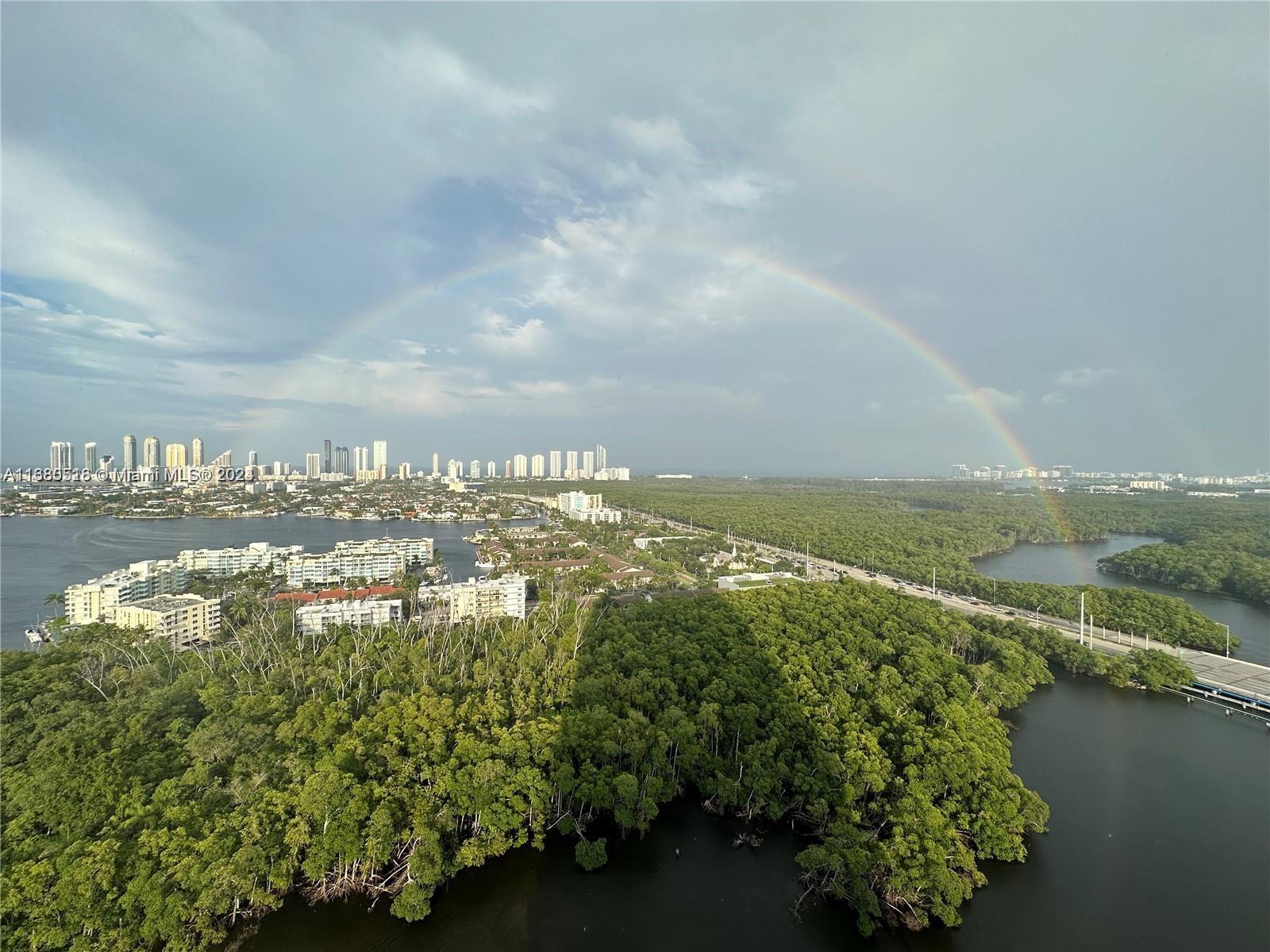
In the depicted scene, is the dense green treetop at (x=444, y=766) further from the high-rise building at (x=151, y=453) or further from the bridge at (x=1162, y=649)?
the high-rise building at (x=151, y=453)

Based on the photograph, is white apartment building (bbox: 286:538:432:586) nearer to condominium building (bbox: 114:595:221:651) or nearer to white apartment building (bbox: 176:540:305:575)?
white apartment building (bbox: 176:540:305:575)

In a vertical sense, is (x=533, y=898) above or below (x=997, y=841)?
below

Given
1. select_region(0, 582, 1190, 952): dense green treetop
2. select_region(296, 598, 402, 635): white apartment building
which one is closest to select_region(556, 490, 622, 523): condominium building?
select_region(296, 598, 402, 635): white apartment building

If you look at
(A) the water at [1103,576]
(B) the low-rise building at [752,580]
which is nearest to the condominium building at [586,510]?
(B) the low-rise building at [752,580]

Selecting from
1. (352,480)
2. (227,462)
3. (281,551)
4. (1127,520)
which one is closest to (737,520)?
(281,551)

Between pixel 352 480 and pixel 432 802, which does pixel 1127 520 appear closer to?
pixel 432 802

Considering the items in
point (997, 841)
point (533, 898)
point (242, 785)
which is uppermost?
point (242, 785)
